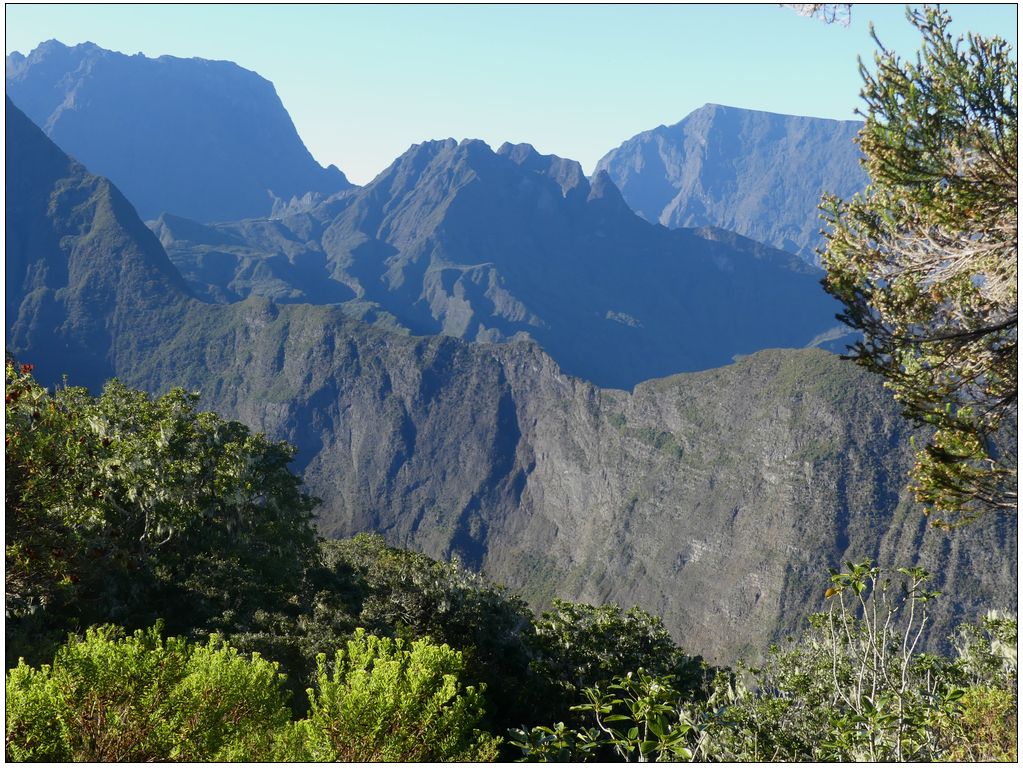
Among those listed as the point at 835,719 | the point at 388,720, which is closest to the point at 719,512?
the point at 835,719

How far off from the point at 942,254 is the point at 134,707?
17.1m

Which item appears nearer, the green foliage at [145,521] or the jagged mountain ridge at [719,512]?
the green foliage at [145,521]

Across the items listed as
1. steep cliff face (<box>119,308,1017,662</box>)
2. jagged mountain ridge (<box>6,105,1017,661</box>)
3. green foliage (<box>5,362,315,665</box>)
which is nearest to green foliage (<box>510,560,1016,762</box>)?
green foliage (<box>5,362,315,665</box>)

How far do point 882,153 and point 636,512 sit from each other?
159 metres

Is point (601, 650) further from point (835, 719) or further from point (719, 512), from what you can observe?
point (719, 512)

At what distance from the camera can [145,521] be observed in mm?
29125

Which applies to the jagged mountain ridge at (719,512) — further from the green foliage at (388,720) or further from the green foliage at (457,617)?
the green foliage at (388,720)

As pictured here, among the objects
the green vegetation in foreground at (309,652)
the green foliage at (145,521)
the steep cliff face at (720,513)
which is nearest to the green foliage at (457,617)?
the green vegetation in foreground at (309,652)

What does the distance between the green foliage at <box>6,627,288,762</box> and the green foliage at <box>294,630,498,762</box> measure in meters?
1.12

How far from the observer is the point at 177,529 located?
28.9 m

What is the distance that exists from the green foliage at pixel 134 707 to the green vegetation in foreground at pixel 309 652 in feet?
0.10

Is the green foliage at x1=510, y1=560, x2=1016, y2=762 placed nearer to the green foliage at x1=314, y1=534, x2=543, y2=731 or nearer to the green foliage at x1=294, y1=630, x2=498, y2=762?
the green foliage at x1=294, y1=630, x2=498, y2=762

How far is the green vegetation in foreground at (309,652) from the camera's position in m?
11.3

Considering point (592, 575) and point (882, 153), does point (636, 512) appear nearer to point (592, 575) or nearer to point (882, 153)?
point (592, 575)
